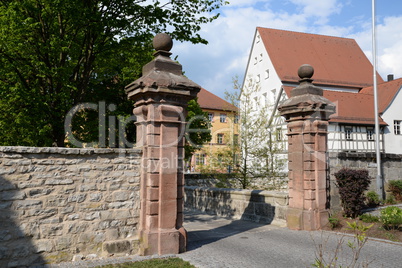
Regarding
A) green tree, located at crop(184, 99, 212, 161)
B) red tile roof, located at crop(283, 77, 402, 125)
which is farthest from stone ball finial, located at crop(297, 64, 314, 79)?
red tile roof, located at crop(283, 77, 402, 125)

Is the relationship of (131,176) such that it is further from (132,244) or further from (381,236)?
(381,236)

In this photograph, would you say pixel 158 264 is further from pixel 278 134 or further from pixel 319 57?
pixel 319 57

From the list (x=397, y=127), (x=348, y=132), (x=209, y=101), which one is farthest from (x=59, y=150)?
(x=209, y=101)

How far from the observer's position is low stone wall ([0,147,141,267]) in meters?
5.29

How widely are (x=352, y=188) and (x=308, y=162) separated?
4.20ft

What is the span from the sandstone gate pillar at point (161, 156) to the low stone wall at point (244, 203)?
3.69 meters

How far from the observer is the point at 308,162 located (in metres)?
8.48

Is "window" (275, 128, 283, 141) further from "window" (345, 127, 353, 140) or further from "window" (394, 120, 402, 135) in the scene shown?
"window" (394, 120, 402, 135)

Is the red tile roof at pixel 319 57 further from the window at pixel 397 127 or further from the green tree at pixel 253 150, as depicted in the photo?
the green tree at pixel 253 150

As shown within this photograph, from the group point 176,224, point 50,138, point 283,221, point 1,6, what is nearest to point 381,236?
point 283,221

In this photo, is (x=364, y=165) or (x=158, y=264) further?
(x=364, y=165)

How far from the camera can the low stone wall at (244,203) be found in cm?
934

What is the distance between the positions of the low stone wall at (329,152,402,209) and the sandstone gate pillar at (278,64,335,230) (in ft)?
1.98

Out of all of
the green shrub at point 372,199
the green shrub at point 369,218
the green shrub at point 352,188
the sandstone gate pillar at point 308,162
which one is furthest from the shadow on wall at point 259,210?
the green shrub at point 372,199
